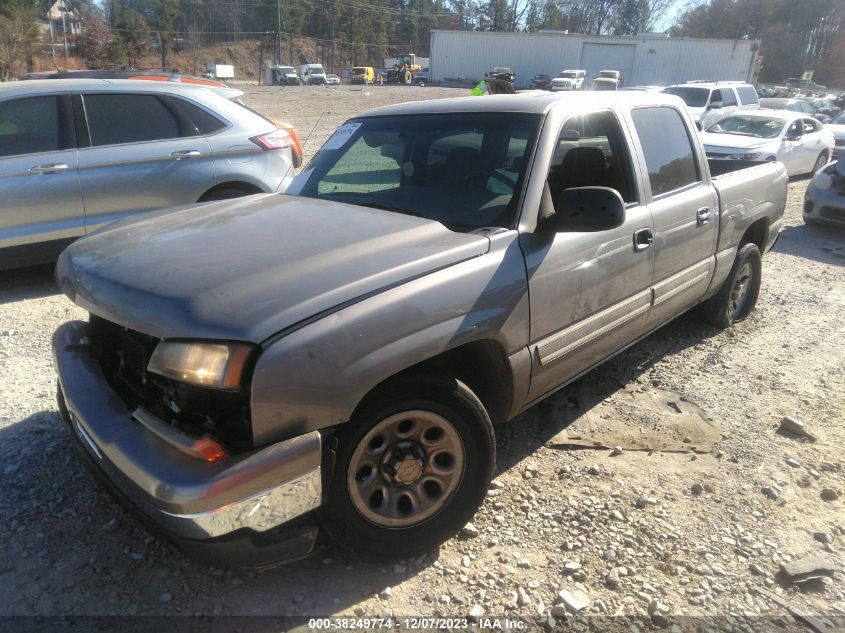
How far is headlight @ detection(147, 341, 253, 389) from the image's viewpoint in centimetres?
196

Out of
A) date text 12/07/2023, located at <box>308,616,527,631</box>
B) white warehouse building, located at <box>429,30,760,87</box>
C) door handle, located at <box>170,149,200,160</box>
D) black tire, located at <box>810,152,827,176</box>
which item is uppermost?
white warehouse building, located at <box>429,30,760,87</box>

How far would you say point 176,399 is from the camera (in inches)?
85.4

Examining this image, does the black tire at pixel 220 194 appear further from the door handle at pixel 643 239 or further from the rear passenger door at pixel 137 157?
the door handle at pixel 643 239

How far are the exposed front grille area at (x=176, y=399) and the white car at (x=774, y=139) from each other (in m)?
11.7

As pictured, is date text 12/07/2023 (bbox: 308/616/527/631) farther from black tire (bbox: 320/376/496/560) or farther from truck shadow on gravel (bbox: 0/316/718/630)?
black tire (bbox: 320/376/496/560)

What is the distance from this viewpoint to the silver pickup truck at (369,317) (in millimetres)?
1999

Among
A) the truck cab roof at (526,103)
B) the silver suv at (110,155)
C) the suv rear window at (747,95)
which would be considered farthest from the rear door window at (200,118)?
the suv rear window at (747,95)

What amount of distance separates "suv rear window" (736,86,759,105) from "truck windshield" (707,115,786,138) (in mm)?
5791

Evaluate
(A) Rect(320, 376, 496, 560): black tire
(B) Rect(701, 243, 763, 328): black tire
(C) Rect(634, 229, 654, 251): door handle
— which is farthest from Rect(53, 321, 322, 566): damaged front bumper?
(B) Rect(701, 243, 763, 328): black tire

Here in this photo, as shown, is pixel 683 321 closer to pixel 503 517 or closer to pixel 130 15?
pixel 503 517

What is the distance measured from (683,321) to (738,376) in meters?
0.94

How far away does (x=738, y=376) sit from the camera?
434 cm

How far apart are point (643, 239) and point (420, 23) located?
10672 centimetres

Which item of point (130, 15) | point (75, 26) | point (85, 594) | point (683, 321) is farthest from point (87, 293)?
point (75, 26)
